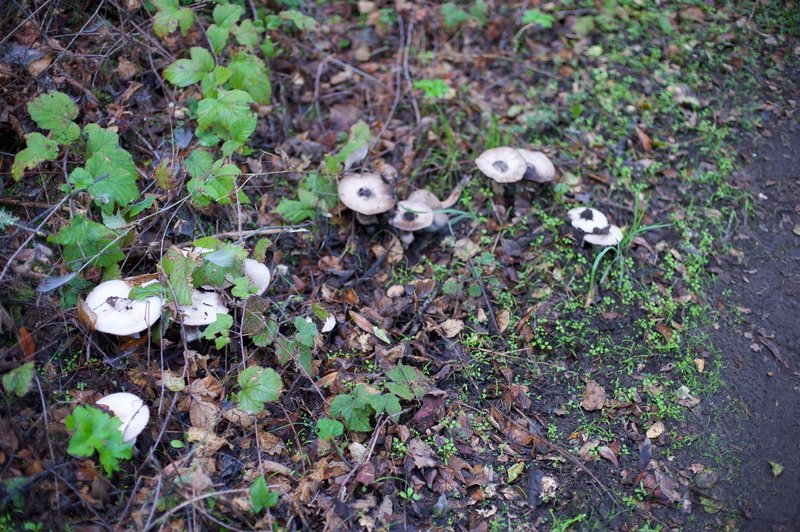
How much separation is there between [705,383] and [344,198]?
2838 millimetres

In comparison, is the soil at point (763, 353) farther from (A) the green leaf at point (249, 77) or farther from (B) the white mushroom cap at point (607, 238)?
(A) the green leaf at point (249, 77)

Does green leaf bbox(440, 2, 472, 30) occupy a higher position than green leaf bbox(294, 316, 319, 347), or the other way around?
green leaf bbox(440, 2, 472, 30)

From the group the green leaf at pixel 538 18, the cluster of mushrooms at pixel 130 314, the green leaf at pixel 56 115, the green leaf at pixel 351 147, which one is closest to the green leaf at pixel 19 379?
the cluster of mushrooms at pixel 130 314

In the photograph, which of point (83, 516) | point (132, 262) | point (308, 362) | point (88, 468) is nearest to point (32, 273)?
point (132, 262)

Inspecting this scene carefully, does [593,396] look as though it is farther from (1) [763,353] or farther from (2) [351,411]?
(2) [351,411]

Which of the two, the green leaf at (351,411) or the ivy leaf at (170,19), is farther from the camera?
the ivy leaf at (170,19)

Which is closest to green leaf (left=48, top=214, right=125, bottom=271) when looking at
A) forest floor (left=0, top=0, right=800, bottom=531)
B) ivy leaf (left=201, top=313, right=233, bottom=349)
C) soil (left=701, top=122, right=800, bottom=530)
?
forest floor (left=0, top=0, right=800, bottom=531)

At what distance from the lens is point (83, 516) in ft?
9.77

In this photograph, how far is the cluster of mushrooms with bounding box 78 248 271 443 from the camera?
3086 millimetres

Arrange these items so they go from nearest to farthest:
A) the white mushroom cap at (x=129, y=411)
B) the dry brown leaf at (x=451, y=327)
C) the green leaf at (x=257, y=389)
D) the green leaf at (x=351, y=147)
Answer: the white mushroom cap at (x=129, y=411), the green leaf at (x=257, y=389), the dry brown leaf at (x=451, y=327), the green leaf at (x=351, y=147)

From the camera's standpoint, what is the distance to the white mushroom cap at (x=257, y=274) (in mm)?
3824

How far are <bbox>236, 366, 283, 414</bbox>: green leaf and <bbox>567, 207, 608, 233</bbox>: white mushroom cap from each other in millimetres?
2605

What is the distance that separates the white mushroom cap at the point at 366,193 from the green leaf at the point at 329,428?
167cm

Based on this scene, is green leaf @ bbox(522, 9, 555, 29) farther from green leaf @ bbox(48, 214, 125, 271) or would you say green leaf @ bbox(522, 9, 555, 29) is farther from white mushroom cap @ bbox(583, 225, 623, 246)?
green leaf @ bbox(48, 214, 125, 271)
